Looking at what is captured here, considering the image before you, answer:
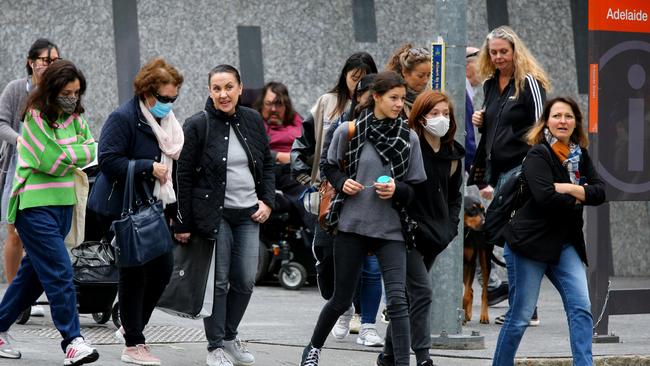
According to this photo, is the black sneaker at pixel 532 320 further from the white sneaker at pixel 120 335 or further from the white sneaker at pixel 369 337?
the white sneaker at pixel 120 335

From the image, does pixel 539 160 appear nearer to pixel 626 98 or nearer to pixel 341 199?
pixel 341 199

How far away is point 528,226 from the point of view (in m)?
7.48

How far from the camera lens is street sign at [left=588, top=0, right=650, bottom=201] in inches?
383

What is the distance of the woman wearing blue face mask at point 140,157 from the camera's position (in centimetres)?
768

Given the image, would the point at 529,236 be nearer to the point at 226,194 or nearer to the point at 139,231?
the point at 226,194

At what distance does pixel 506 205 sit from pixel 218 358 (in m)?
1.92

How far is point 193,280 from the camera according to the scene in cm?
785

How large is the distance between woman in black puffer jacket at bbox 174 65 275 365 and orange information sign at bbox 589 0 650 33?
9.51ft

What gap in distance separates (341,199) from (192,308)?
43.5 inches

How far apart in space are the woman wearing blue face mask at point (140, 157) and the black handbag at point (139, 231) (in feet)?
0.22

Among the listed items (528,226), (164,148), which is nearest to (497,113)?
(528,226)

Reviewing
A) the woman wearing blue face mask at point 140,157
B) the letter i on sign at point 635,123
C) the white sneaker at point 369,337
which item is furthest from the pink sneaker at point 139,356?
the letter i on sign at point 635,123

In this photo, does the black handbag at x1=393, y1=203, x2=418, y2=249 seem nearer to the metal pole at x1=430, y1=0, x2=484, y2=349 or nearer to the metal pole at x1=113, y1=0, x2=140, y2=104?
the metal pole at x1=430, y1=0, x2=484, y2=349

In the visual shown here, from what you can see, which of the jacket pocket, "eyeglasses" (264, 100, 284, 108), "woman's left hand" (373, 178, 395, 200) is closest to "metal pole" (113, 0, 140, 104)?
"eyeglasses" (264, 100, 284, 108)
